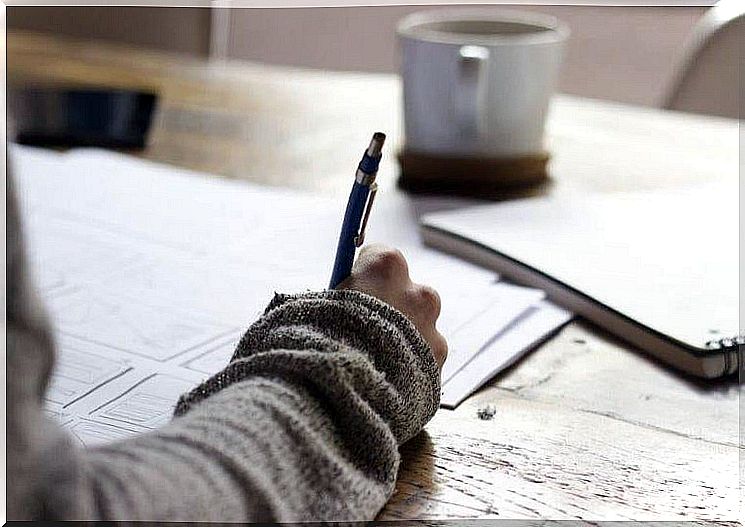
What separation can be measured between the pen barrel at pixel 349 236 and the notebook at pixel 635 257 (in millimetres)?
181

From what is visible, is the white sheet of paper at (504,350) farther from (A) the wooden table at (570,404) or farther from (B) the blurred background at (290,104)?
(B) the blurred background at (290,104)

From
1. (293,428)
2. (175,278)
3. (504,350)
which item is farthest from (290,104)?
(293,428)

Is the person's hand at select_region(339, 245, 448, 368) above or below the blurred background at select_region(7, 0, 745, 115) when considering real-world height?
above

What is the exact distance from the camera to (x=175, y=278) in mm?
601

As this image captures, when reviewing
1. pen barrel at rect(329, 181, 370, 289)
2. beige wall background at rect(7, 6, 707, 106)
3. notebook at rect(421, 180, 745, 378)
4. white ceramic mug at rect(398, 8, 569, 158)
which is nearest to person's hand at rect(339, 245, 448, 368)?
pen barrel at rect(329, 181, 370, 289)

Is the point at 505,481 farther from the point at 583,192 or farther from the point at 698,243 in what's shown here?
the point at 583,192

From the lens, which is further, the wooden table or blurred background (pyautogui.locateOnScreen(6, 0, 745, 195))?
blurred background (pyautogui.locateOnScreen(6, 0, 745, 195))

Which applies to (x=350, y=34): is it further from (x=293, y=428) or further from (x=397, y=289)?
(x=293, y=428)

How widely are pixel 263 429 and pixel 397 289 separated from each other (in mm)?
127

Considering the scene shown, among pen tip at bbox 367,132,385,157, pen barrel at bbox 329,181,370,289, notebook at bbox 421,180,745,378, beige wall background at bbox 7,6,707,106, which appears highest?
pen tip at bbox 367,132,385,157

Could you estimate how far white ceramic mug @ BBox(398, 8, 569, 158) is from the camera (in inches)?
30.3

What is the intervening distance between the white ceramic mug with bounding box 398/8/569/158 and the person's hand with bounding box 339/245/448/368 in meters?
0.35

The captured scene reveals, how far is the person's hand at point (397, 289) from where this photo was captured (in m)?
0.43

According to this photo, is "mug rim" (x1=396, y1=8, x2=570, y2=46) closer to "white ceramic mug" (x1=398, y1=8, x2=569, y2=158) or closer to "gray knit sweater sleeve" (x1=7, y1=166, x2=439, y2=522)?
"white ceramic mug" (x1=398, y1=8, x2=569, y2=158)
